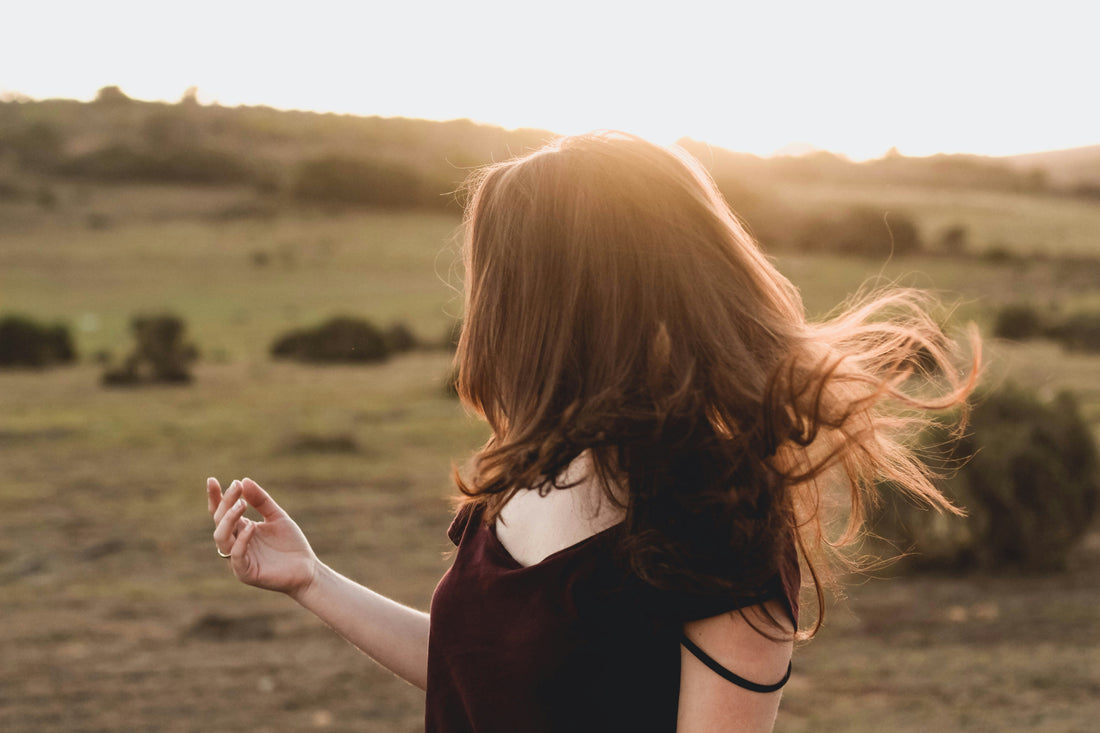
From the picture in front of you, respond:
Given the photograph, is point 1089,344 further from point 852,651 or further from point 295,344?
point 852,651

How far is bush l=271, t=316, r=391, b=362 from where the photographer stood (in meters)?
17.7

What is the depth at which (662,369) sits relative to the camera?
4.42 feet

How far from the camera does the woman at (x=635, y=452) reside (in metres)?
1.26

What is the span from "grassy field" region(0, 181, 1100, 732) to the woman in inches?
21.9

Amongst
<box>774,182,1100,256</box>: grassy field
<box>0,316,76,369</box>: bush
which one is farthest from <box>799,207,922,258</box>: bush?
<box>0,316,76,369</box>: bush

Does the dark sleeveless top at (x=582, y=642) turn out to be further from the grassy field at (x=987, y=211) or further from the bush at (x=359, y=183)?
the bush at (x=359, y=183)

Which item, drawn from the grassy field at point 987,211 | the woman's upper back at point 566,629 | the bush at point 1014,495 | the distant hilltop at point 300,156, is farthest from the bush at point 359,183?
the woman's upper back at point 566,629

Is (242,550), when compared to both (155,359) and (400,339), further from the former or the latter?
(400,339)

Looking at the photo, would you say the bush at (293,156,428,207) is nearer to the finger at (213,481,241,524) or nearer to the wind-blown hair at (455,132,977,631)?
the finger at (213,481,241,524)

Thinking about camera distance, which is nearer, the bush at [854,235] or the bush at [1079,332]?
the bush at [1079,332]

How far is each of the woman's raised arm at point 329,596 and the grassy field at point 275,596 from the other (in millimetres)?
577

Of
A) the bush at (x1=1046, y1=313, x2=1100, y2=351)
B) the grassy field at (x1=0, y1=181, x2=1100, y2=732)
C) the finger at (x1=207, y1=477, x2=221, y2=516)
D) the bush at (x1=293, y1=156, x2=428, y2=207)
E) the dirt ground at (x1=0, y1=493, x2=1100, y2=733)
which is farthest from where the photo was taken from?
the bush at (x1=293, y1=156, x2=428, y2=207)

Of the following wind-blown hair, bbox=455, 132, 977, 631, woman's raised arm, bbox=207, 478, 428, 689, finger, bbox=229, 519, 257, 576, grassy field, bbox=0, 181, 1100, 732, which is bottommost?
grassy field, bbox=0, 181, 1100, 732

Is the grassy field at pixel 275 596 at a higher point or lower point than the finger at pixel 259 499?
lower
